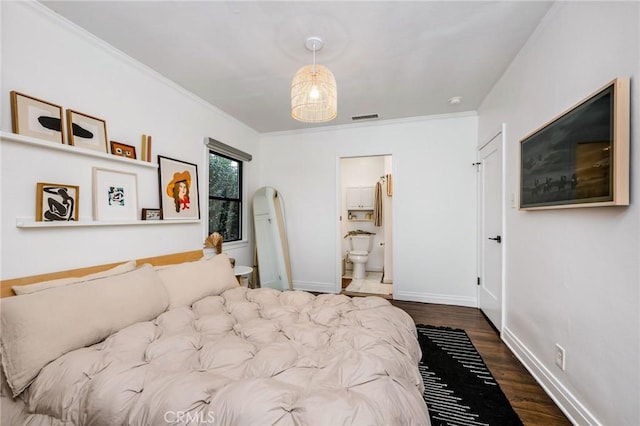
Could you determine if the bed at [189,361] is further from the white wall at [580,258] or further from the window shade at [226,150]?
the window shade at [226,150]

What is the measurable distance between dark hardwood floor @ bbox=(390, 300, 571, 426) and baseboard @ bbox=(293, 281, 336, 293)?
989 mm

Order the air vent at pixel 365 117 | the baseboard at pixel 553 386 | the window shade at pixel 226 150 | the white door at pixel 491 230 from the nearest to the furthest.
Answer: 1. the baseboard at pixel 553 386
2. the white door at pixel 491 230
3. the window shade at pixel 226 150
4. the air vent at pixel 365 117

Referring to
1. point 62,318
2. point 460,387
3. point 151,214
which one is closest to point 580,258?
point 460,387

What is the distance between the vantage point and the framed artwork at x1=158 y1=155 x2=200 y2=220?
2594 mm

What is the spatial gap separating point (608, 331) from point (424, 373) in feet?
3.74

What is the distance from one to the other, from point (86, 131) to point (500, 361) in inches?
144

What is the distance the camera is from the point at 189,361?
1276mm

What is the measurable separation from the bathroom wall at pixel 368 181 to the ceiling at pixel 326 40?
9.13 feet

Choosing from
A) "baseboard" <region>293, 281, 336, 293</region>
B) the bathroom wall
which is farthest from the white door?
the bathroom wall

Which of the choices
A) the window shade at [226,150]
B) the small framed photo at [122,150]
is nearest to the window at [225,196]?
the window shade at [226,150]

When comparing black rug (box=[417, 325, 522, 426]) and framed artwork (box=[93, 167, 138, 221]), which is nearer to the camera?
black rug (box=[417, 325, 522, 426])

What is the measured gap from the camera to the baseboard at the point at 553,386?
147 cm

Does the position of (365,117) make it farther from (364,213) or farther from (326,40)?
(364,213)

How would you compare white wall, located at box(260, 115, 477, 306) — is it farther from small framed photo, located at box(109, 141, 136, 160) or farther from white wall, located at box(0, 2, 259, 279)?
small framed photo, located at box(109, 141, 136, 160)
